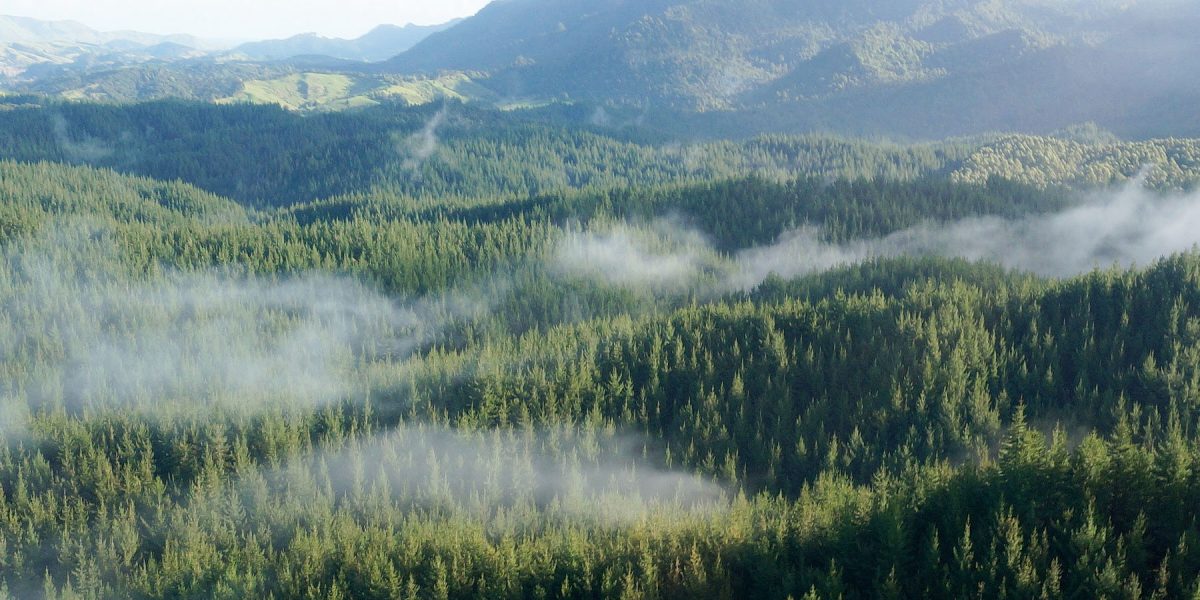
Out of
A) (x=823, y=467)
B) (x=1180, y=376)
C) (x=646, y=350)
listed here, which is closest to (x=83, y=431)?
(x=646, y=350)

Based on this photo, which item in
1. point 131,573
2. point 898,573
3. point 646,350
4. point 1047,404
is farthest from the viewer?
point 646,350

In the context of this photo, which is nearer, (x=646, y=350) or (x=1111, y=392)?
(x=1111, y=392)

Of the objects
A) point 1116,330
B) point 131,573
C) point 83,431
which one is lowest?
point 131,573

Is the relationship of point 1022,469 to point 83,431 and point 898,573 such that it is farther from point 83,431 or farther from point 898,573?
point 83,431

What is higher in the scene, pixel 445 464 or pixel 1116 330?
pixel 1116 330

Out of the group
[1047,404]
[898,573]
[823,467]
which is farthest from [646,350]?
[898,573]

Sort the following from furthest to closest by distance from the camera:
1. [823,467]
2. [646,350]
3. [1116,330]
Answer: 1. [646,350]
2. [1116,330]
3. [823,467]

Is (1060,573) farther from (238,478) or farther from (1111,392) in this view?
(238,478)

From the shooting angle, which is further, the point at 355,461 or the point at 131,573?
the point at 355,461

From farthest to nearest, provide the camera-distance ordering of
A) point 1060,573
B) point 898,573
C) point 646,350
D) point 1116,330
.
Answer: point 646,350 < point 1116,330 < point 898,573 < point 1060,573
